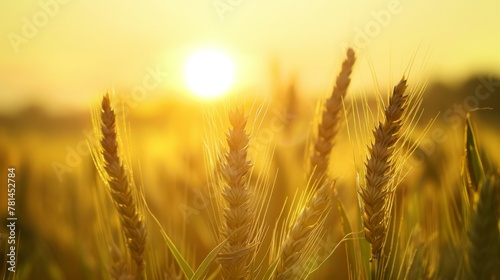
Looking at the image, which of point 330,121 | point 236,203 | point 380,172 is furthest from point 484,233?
point 330,121

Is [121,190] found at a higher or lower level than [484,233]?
higher

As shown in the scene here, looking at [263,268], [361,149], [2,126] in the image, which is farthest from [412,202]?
[2,126]

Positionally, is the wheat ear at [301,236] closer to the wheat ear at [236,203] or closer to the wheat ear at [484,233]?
the wheat ear at [236,203]

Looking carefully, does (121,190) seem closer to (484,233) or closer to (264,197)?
(264,197)

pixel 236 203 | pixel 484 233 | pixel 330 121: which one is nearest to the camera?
pixel 484 233

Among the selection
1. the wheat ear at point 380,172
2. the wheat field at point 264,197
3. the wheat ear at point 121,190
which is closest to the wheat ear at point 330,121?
the wheat field at point 264,197

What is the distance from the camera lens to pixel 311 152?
3.46 feet

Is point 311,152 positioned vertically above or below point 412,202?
above

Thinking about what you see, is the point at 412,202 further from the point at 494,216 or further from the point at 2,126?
the point at 2,126

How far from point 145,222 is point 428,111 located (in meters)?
0.63

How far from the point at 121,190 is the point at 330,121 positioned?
1.44 feet

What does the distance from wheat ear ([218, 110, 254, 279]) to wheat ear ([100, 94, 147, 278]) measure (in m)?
0.13

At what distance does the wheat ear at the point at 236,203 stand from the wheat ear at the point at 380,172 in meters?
0.17

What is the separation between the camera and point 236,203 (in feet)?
2.48
